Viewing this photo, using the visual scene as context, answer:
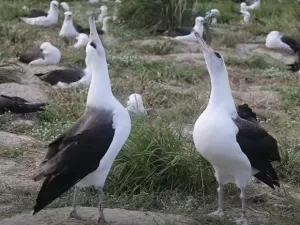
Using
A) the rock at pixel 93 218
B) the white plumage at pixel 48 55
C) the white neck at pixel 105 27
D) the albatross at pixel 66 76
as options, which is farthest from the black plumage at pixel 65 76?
the white neck at pixel 105 27

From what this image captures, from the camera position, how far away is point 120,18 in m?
14.1

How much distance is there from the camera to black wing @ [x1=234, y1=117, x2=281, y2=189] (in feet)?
16.3

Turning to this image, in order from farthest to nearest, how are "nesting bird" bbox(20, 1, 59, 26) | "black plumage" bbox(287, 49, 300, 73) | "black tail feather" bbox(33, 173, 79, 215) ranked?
1. "nesting bird" bbox(20, 1, 59, 26)
2. "black plumage" bbox(287, 49, 300, 73)
3. "black tail feather" bbox(33, 173, 79, 215)

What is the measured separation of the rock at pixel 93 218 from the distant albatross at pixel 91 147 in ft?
0.34

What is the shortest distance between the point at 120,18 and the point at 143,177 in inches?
343

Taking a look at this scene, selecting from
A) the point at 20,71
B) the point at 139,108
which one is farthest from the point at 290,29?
the point at 139,108

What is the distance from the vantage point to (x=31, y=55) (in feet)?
34.4

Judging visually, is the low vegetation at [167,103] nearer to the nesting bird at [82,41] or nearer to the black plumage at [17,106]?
the black plumage at [17,106]

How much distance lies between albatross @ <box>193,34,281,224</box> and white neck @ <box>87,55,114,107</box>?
64 centimetres

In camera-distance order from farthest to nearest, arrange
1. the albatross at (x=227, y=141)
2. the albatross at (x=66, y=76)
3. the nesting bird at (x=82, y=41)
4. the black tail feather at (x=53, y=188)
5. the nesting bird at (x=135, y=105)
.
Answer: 1. the nesting bird at (x=82, y=41)
2. the albatross at (x=66, y=76)
3. the nesting bird at (x=135, y=105)
4. the albatross at (x=227, y=141)
5. the black tail feather at (x=53, y=188)

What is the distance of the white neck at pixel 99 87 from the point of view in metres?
5.03

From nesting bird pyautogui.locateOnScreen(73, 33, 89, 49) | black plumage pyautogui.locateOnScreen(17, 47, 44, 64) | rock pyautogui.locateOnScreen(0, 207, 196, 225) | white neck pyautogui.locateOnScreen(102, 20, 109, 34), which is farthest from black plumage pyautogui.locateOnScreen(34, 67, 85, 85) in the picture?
white neck pyautogui.locateOnScreen(102, 20, 109, 34)

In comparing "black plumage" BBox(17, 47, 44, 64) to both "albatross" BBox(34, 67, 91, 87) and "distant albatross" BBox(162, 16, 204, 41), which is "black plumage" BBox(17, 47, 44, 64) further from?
"distant albatross" BBox(162, 16, 204, 41)

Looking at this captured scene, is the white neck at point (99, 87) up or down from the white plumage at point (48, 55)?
up
